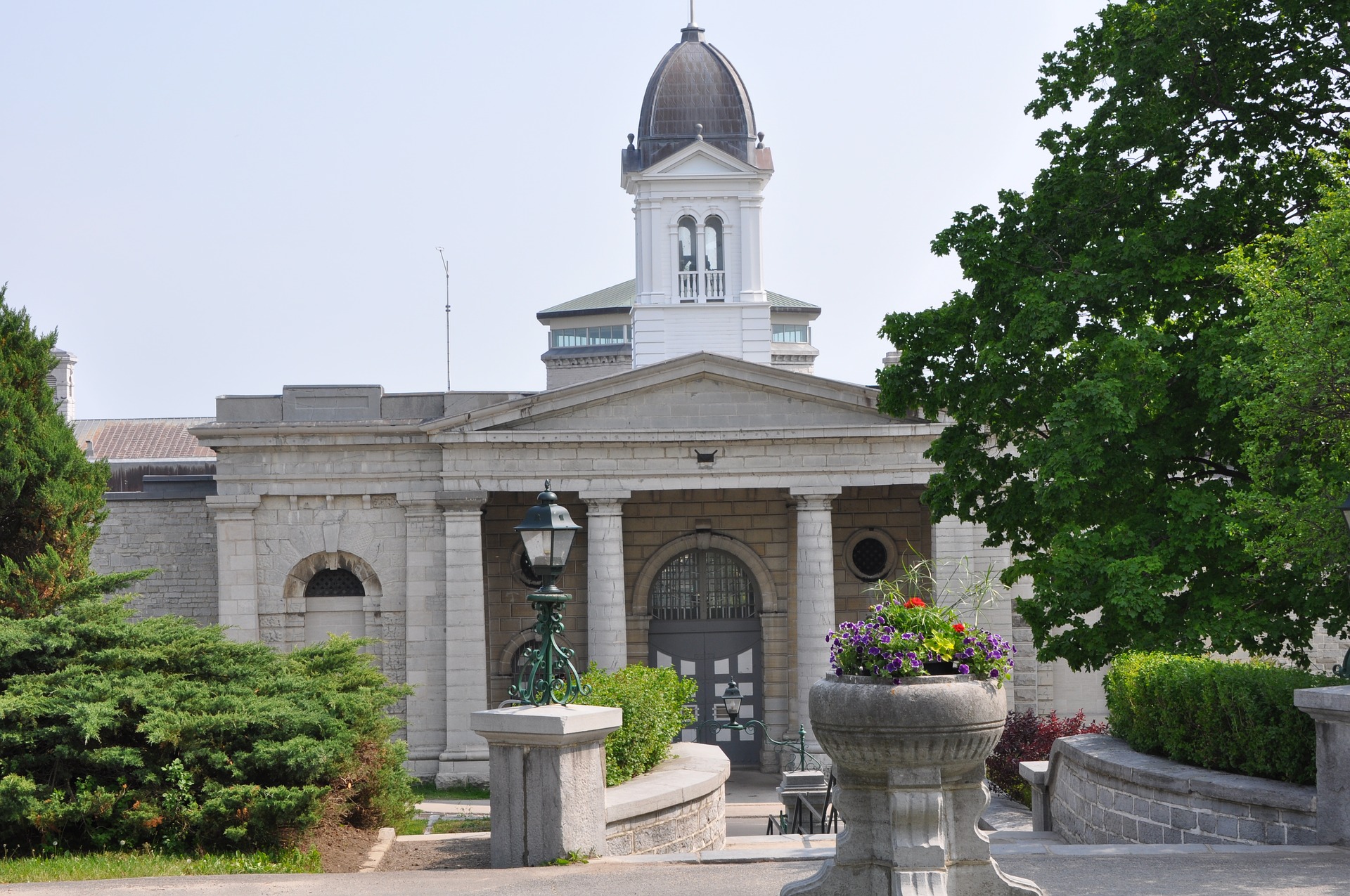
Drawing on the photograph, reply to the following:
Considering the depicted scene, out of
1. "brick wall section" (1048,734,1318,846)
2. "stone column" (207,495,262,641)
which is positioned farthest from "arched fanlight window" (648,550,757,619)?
"brick wall section" (1048,734,1318,846)

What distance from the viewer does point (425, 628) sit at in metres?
29.3

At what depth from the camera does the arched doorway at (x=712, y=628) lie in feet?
106

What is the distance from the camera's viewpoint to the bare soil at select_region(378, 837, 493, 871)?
11625mm

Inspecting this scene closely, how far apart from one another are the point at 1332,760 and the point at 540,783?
18.2 ft

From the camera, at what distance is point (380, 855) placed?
12234 millimetres

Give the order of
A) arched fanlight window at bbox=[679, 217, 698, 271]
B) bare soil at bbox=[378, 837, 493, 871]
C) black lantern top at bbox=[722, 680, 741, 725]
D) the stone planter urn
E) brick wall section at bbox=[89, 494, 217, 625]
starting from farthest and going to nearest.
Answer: arched fanlight window at bbox=[679, 217, 698, 271] < brick wall section at bbox=[89, 494, 217, 625] < black lantern top at bbox=[722, 680, 741, 725] < bare soil at bbox=[378, 837, 493, 871] < the stone planter urn

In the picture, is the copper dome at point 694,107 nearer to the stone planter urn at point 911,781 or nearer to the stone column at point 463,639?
the stone column at point 463,639

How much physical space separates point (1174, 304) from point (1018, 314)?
185 centimetres

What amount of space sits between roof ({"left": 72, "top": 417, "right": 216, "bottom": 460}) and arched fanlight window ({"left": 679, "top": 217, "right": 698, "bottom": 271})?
22191 millimetres

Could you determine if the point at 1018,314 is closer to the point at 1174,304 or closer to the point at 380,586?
the point at 1174,304

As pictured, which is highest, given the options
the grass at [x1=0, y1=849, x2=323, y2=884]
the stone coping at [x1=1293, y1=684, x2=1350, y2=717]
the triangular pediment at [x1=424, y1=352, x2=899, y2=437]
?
the triangular pediment at [x1=424, y1=352, x2=899, y2=437]

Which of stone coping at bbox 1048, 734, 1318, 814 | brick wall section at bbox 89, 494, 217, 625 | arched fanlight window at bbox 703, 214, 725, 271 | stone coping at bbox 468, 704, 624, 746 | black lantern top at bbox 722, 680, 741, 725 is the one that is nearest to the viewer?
stone coping at bbox 1048, 734, 1318, 814

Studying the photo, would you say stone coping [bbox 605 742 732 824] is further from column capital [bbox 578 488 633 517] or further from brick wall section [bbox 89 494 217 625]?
brick wall section [bbox 89 494 217 625]

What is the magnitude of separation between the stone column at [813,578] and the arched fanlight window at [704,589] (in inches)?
131
